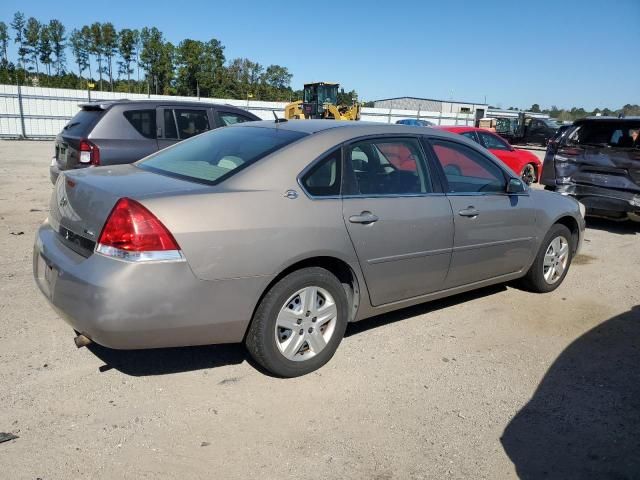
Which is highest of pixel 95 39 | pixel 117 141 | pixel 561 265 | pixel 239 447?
pixel 95 39

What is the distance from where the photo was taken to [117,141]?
6875mm

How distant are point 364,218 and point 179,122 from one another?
4818 millimetres

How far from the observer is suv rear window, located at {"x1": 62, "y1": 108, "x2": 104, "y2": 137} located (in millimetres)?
6823

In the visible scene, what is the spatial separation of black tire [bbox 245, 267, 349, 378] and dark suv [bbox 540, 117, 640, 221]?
6.45m

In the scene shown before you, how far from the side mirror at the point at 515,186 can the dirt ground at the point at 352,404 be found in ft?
3.74

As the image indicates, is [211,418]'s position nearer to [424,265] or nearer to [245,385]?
[245,385]

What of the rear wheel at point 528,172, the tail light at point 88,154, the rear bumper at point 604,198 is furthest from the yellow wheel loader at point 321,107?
the tail light at point 88,154

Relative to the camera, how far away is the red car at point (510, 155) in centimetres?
1178

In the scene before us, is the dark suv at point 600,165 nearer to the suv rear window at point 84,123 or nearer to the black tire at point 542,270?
the black tire at point 542,270

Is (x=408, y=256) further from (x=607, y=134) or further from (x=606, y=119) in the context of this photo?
(x=607, y=134)

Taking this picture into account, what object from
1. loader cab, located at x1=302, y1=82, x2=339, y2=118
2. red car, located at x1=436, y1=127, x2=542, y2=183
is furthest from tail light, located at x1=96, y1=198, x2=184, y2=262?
loader cab, located at x1=302, y1=82, x2=339, y2=118

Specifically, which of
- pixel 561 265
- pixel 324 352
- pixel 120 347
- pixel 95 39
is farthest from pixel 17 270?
pixel 95 39

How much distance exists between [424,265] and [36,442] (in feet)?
8.83

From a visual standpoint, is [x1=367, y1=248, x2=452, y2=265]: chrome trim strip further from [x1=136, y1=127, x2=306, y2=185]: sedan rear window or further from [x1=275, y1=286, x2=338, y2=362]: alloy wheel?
[x1=136, y1=127, x2=306, y2=185]: sedan rear window
